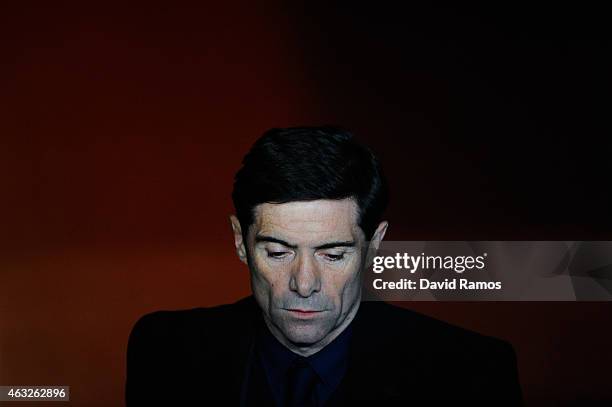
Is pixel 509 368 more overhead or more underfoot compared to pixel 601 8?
more underfoot

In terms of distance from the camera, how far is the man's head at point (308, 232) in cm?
201

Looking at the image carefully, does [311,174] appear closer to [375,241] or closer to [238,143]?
[375,241]

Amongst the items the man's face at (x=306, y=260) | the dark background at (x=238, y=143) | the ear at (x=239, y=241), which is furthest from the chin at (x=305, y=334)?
the dark background at (x=238, y=143)

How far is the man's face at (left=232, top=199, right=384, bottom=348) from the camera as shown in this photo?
2012mm

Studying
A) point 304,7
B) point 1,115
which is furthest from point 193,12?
point 1,115

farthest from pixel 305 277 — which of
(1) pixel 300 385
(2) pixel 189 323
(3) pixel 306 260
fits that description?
(2) pixel 189 323

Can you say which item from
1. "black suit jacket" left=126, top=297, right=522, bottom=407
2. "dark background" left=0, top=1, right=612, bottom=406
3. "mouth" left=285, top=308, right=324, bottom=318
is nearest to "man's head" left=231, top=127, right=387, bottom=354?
"mouth" left=285, top=308, right=324, bottom=318

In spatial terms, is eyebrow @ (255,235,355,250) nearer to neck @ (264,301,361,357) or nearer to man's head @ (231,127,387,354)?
man's head @ (231,127,387,354)

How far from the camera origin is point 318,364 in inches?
83.0

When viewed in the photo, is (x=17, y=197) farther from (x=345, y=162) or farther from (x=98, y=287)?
(x=345, y=162)

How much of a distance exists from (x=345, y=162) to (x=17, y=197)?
0.97m

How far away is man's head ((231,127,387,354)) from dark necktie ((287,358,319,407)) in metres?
0.04

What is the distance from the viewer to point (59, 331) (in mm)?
2422

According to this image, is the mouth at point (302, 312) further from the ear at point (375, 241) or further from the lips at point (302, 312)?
the ear at point (375, 241)
